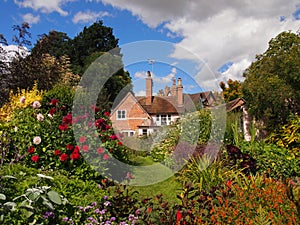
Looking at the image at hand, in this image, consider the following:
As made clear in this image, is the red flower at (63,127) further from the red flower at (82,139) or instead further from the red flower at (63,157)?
the red flower at (63,157)

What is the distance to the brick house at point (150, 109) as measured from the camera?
30.2 feet

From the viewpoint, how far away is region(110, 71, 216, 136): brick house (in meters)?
9.20

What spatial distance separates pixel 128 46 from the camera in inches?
239

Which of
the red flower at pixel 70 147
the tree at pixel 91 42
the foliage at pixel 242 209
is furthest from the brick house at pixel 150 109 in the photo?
the tree at pixel 91 42

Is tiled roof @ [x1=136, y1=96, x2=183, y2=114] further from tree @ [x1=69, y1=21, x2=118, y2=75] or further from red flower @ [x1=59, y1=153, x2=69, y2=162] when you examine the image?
tree @ [x1=69, y1=21, x2=118, y2=75]

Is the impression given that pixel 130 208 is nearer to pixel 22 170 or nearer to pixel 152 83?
pixel 22 170

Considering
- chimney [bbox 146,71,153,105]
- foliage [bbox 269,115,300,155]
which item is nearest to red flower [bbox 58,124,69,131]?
chimney [bbox 146,71,153,105]

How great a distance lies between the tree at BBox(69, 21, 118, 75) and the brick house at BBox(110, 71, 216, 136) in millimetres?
16251

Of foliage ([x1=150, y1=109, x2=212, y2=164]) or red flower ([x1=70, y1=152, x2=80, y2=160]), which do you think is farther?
foliage ([x1=150, y1=109, x2=212, y2=164])

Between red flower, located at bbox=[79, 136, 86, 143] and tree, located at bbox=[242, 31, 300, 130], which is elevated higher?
tree, located at bbox=[242, 31, 300, 130]

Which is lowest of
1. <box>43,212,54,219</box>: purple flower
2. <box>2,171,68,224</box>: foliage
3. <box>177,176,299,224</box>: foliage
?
<box>177,176,299,224</box>: foliage

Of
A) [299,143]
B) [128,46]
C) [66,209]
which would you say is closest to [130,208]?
[66,209]

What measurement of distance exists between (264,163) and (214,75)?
2.15 meters

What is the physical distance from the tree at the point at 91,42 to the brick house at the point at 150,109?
16.3m
